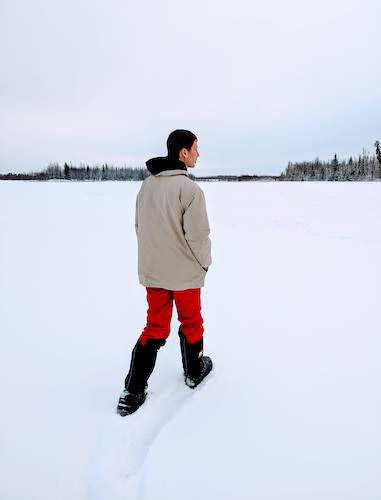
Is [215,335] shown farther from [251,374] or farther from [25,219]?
[25,219]

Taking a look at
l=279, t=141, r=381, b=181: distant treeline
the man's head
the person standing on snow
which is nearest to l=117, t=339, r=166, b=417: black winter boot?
the person standing on snow

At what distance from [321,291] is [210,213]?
25.0ft

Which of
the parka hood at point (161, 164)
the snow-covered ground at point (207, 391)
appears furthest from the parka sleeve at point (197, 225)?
the snow-covered ground at point (207, 391)

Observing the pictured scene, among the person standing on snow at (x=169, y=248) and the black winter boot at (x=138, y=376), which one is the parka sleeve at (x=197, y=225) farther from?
the black winter boot at (x=138, y=376)

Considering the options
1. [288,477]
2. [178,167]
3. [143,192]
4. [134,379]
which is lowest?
[288,477]

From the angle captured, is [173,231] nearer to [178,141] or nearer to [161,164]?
[161,164]

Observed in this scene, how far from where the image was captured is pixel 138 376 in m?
2.26

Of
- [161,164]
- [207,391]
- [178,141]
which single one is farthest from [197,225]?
[207,391]

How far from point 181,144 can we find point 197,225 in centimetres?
54

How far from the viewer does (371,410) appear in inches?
83.5

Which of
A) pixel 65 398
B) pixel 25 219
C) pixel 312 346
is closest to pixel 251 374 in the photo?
pixel 312 346

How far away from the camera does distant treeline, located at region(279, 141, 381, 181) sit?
241 feet

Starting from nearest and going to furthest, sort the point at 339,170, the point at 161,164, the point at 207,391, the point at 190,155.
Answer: the point at 161,164 < the point at 190,155 < the point at 207,391 < the point at 339,170

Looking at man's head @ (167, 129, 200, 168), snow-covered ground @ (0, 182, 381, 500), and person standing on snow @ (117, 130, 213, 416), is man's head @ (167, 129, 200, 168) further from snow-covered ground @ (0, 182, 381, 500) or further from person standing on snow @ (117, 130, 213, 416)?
snow-covered ground @ (0, 182, 381, 500)
